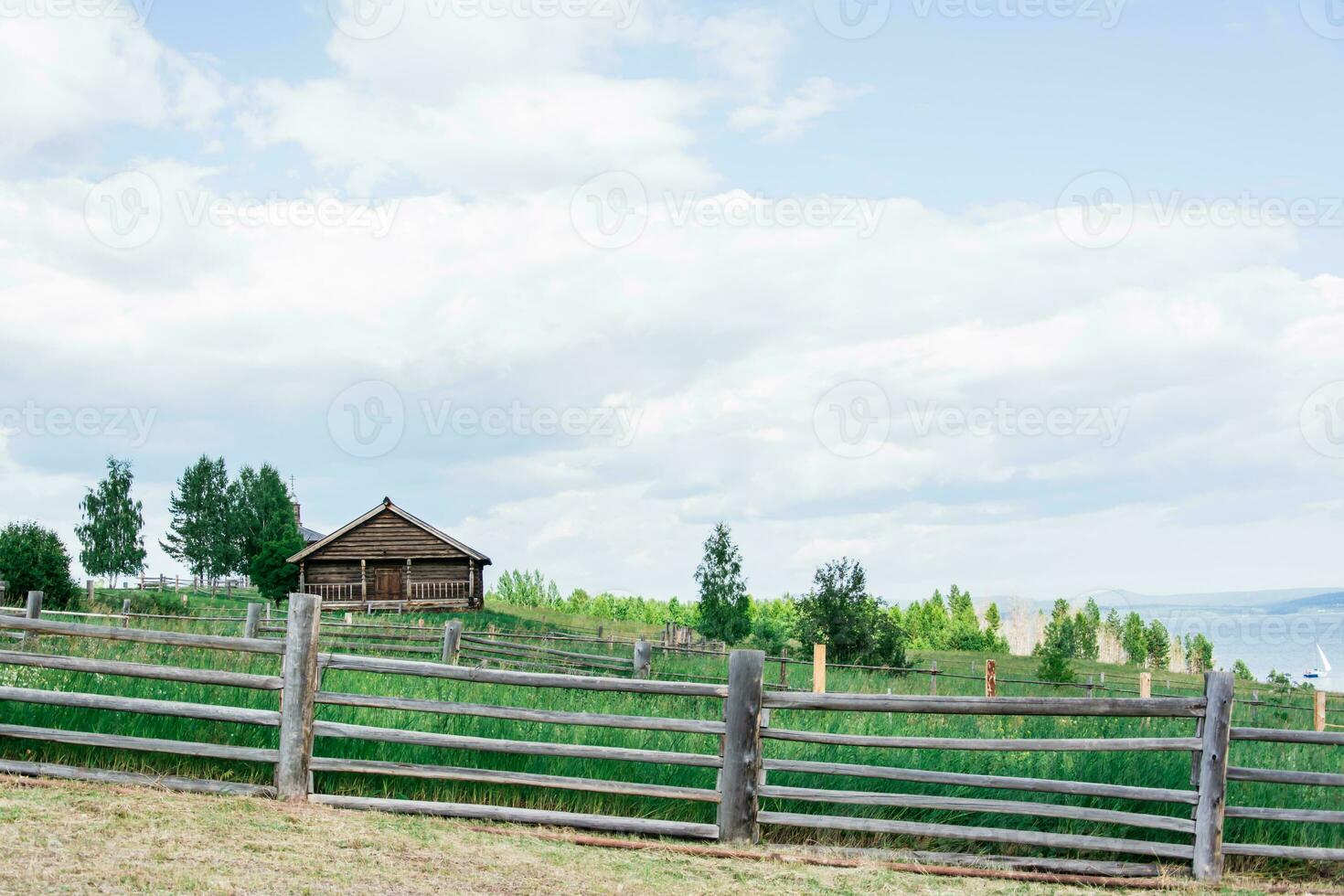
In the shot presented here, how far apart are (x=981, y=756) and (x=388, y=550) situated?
40.8m

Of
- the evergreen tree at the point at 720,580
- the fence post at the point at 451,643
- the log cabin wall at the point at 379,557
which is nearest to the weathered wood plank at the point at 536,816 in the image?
the fence post at the point at 451,643

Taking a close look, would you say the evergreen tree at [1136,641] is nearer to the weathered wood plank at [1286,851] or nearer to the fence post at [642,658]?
the fence post at [642,658]

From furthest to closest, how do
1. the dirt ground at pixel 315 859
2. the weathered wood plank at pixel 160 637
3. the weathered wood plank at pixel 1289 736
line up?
the weathered wood plank at pixel 160 637 → the weathered wood plank at pixel 1289 736 → the dirt ground at pixel 315 859

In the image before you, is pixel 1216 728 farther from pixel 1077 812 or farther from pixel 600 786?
pixel 600 786

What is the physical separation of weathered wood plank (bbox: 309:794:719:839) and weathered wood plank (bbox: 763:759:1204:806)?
857mm

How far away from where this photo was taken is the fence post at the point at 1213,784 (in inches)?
330

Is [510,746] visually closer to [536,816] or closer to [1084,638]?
[536,816]

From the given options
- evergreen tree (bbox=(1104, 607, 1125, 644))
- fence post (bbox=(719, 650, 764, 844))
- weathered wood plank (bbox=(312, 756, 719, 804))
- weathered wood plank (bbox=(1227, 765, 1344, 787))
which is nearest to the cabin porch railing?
weathered wood plank (bbox=(312, 756, 719, 804))

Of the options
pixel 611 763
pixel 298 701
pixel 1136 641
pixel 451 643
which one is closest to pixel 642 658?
pixel 451 643

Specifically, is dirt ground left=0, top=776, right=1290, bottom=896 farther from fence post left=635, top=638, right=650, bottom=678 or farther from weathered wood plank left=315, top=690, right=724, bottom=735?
fence post left=635, top=638, right=650, bottom=678

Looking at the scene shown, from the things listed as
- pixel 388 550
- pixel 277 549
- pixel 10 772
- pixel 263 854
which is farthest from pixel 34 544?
pixel 263 854

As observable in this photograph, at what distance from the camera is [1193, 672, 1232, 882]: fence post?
838 centimetres

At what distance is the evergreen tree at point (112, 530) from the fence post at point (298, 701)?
70.6 m

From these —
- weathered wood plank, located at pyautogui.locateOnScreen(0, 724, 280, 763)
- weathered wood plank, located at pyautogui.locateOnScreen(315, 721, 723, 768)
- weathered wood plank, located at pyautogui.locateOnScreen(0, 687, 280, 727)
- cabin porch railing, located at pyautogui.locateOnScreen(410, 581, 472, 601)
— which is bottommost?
cabin porch railing, located at pyautogui.locateOnScreen(410, 581, 472, 601)
